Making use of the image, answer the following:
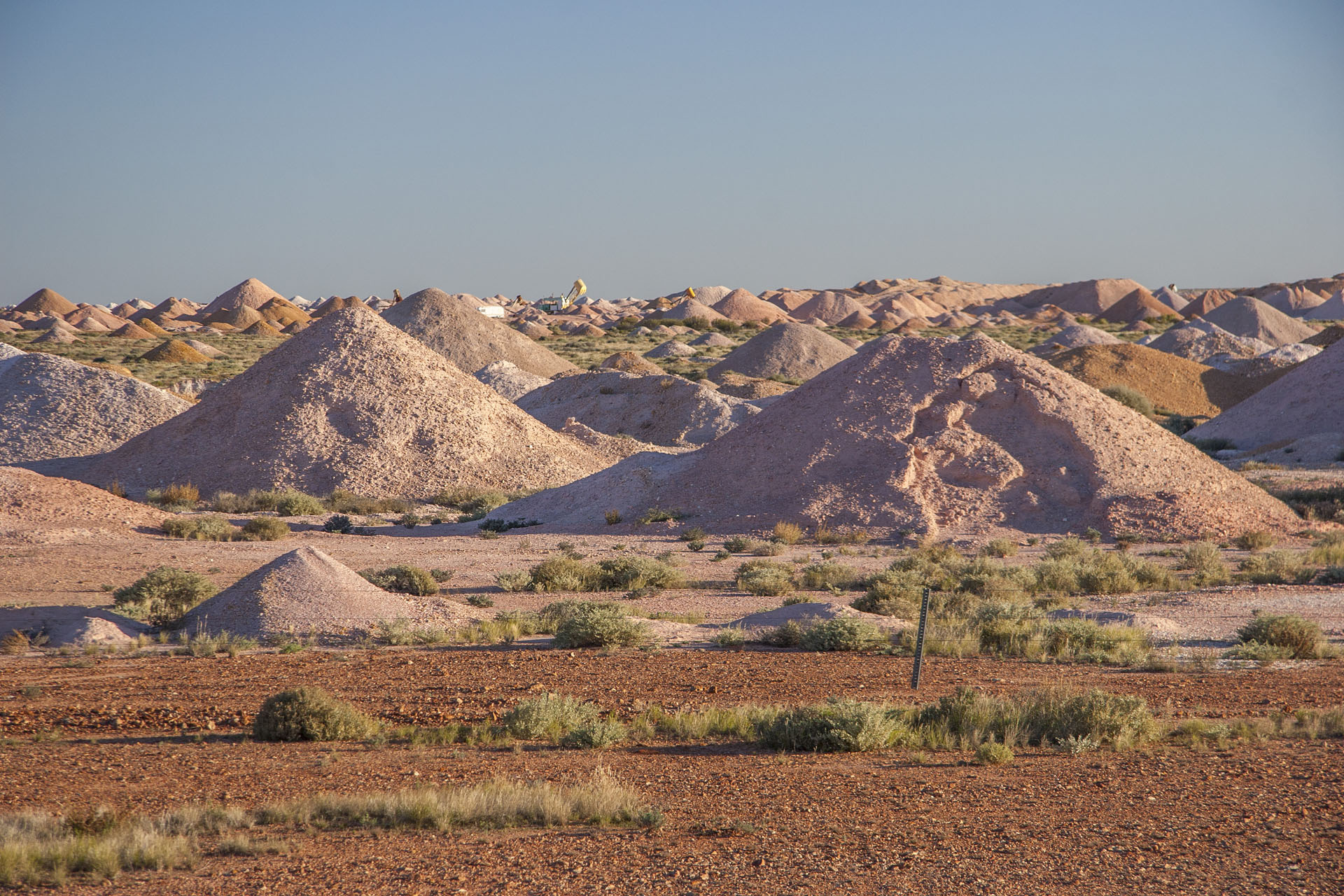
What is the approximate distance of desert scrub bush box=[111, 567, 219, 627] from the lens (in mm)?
11477

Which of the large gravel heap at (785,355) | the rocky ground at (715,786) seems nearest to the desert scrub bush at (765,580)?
the rocky ground at (715,786)

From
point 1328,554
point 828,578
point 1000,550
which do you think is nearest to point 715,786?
point 828,578

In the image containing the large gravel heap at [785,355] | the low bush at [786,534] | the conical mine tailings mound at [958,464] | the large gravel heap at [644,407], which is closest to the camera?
the low bush at [786,534]

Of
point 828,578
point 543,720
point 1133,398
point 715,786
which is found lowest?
point 715,786

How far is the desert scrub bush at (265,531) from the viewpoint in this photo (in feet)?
61.5

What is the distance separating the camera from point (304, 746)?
7.13m

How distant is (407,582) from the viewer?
13.2 m

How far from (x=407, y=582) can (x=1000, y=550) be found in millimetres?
8827

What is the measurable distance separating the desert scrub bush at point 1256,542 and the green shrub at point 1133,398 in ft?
63.7

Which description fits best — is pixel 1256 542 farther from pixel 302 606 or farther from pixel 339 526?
pixel 339 526

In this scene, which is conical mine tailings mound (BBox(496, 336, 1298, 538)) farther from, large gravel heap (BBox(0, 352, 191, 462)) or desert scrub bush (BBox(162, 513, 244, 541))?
large gravel heap (BBox(0, 352, 191, 462))

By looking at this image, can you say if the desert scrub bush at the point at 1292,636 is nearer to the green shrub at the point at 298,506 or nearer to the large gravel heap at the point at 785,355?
the green shrub at the point at 298,506

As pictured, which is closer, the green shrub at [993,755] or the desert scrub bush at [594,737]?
the green shrub at [993,755]

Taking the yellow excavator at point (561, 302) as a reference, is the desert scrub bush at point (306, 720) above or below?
below
